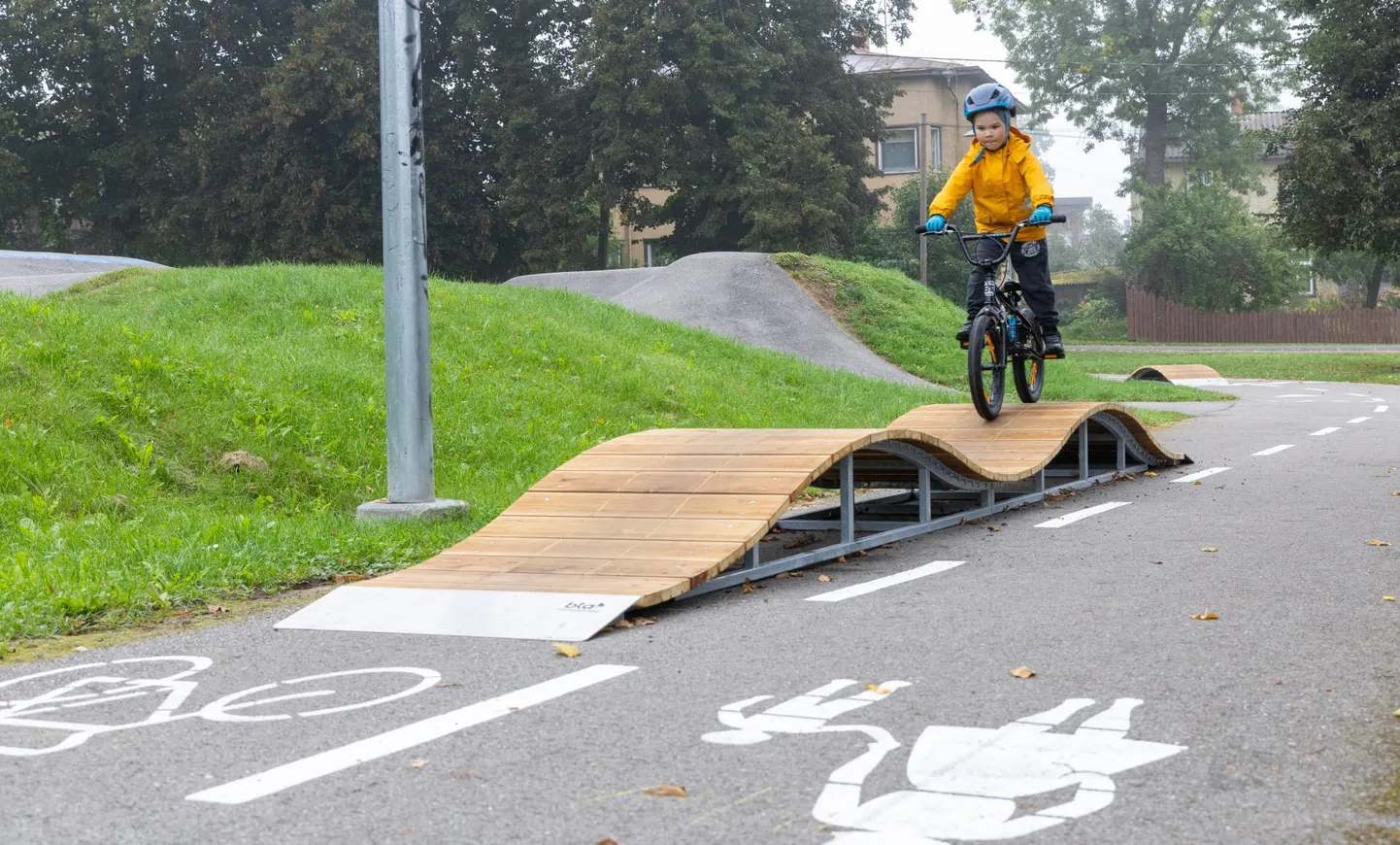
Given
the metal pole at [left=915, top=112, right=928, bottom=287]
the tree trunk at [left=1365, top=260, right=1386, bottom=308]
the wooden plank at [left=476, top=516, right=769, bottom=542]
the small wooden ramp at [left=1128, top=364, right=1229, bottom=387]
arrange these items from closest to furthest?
1. the wooden plank at [left=476, top=516, right=769, bottom=542]
2. the small wooden ramp at [left=1128, top=364, right=1229, bottom=387]
3. the metal pole at [left=915, top=112, right=928, bottom=287]
4. the tree trunk at [left=1365, top=260, right=1386, bottom=308]

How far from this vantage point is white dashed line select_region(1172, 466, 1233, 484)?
1063 cm

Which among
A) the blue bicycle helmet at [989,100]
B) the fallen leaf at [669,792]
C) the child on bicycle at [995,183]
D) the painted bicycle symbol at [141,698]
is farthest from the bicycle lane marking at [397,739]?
the blue bicycle helmet at [989,100]

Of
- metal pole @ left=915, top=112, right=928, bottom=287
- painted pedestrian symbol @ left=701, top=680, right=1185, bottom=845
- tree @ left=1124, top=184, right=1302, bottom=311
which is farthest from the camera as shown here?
tree @ left=1124, top=184, right=1302, bottom=311

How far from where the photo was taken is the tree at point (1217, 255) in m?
55.1

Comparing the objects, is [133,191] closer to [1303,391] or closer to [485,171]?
[485,171]

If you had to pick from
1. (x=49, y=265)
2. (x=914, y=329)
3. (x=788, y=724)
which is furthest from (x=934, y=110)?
(x=788, y=724)

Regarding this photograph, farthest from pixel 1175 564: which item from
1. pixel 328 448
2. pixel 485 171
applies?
pixel 485 171

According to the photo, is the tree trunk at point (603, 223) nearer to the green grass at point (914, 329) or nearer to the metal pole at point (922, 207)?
the metal pole at point (922, 207)

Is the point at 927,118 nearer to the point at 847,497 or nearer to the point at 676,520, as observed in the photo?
the point at 847,497

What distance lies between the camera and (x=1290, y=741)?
3.77 metres

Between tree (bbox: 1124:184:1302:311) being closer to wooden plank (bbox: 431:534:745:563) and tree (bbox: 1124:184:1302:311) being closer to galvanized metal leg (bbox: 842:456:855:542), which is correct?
galvanized metal leg (bbox: 842:456:855:542)

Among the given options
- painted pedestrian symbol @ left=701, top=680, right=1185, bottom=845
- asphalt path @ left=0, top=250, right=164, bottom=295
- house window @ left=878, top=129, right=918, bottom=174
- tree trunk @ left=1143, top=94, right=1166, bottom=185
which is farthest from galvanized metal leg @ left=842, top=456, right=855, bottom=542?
tree trunk @ left=1143, top=94, right=1166, bottom=185

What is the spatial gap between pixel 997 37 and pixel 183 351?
61.9 meters

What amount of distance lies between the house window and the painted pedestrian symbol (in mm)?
60511
